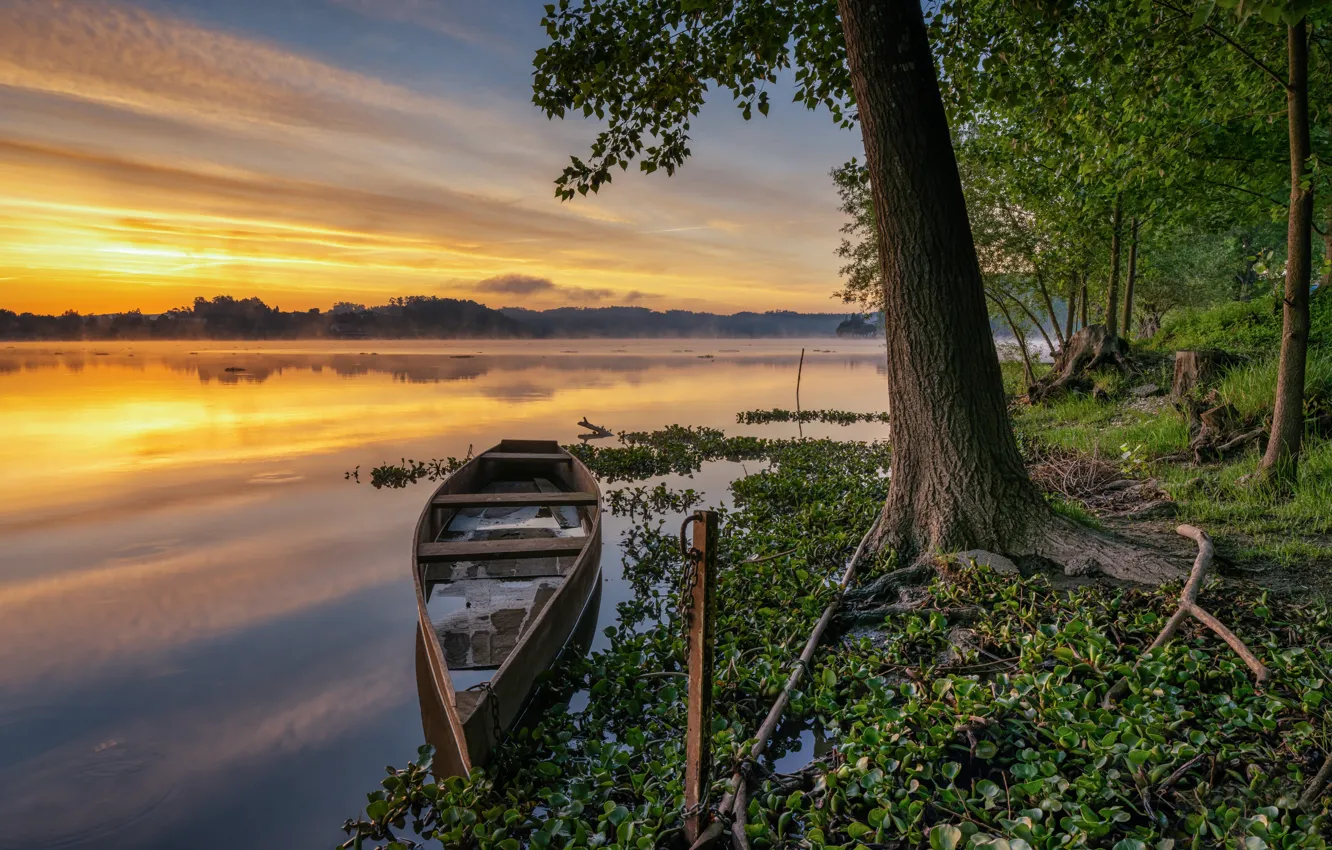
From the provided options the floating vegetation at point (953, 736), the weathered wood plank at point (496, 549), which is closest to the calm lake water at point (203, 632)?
the weathered wood plank at point (496, 549)

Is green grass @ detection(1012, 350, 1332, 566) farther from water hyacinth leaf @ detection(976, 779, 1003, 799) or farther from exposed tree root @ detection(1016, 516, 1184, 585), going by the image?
water hyacinth leaf @ detection(976, 779, 1003, 799)

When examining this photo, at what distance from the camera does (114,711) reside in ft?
19.5

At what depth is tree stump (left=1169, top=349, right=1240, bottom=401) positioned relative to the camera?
36.4 feet

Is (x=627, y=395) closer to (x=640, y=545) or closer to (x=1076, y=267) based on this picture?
(x=1076, y=267)

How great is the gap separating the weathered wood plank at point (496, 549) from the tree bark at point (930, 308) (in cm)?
353

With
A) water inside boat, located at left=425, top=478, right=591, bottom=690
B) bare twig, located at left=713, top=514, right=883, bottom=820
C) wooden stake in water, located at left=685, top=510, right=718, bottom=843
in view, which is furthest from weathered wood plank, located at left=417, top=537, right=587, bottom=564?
wooden stake in water, located at left=685, top=510, right=718, bottom=843

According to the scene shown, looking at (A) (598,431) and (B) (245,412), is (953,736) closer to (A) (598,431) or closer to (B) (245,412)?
(A) (598,431)

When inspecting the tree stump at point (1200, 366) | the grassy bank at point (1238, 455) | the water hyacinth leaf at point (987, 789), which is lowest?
the water hyacinth leaf at point (987, 789)

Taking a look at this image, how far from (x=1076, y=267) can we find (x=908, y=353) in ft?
60.6

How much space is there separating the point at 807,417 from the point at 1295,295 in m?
18.6

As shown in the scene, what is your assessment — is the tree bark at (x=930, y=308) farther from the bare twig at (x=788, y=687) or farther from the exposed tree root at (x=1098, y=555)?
the bare twig at (x=788, y=687)

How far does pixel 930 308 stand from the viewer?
5.82 metres

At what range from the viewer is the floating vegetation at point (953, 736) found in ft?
9.94

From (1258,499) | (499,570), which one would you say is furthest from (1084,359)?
(499,570)
